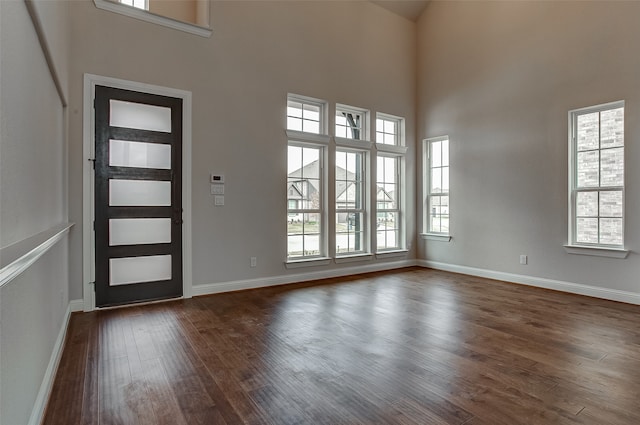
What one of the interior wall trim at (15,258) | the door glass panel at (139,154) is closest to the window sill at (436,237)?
the door glass panel at (139,154)

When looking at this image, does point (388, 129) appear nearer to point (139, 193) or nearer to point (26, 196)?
point (139, 193)

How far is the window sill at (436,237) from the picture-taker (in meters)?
6.07

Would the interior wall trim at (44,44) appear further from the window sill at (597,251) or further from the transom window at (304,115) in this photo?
the window sill at (597,251)

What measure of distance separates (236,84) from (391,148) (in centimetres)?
291

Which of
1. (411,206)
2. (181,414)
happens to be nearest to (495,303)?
(411,206)

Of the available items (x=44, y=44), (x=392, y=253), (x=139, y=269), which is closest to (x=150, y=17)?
(x=44, y=44)

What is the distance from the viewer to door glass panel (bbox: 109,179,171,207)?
3.88 metres

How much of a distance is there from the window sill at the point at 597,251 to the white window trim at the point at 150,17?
536cm

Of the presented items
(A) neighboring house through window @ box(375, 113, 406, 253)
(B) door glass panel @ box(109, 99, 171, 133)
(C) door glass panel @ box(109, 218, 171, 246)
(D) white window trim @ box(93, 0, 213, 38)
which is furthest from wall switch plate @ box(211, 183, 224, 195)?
(A) neighboring house through window @ box(375, 113, 406, 253)

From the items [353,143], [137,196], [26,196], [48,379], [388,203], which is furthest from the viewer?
[388,203]

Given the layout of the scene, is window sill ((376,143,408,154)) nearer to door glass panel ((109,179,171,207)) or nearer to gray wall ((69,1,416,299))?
gray wall ((69,1,416,299))

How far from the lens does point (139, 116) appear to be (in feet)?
13.1

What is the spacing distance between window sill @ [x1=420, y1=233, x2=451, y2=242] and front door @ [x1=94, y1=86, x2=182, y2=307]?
13.8 feet

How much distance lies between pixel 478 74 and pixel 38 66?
18.4 feet
